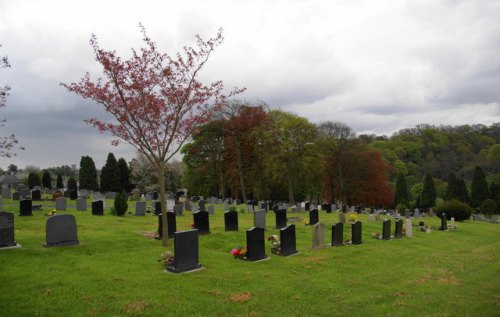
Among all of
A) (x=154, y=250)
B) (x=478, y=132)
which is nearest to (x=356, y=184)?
(x=154, y=250)

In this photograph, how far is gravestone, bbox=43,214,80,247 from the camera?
1149 centimetres

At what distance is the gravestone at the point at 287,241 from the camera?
13320 millimetres

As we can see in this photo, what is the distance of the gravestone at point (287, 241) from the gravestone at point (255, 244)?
3.74ft

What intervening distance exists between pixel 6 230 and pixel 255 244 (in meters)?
7.64

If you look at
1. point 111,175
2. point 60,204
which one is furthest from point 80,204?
point 111,175

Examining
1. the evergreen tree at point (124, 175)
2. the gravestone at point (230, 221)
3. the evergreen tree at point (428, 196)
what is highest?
the evergreen tree at point (124, 175)

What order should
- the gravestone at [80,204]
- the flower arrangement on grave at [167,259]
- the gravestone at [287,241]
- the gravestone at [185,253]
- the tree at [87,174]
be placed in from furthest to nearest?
the tree at [87,174], the gravestone at [80,204], the gravestone at [287,241], the flower arrangement on grave at [167,259], the gravestone at [185,253]

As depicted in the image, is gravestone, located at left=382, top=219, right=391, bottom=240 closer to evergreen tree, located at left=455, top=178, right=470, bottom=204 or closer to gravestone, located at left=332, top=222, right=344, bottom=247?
gravestone, located at left=332, top=222, right=344, bottom=247

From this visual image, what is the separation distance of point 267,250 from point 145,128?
6378 millimetres

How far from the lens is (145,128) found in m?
13.3

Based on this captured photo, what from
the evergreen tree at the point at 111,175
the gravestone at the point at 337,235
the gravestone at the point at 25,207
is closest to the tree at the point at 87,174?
the evergreen tree at the point at 111,175

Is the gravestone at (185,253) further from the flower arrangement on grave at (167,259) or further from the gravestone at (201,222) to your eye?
the gravestone at (201,222)

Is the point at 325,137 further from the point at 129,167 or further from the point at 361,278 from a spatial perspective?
the point at 361,278

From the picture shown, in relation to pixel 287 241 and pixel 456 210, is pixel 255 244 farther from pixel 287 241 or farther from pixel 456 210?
pixel 456 210
